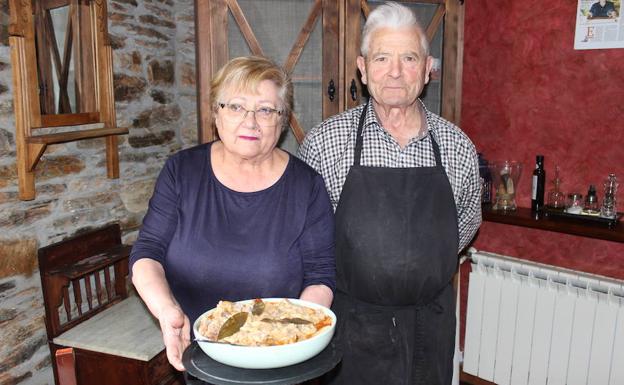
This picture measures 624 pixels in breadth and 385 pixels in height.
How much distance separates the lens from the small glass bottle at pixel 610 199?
7.88 feet

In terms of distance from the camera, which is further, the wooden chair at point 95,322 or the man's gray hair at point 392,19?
the wooden chair at point 95,322

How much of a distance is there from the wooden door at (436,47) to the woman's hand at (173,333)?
1.44 m

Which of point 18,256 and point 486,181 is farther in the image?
point 486,181

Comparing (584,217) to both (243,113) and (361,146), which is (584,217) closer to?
(361,146)

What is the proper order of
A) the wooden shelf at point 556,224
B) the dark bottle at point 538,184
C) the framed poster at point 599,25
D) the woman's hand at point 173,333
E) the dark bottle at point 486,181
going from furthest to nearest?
the dark bottle at point 486,181 < the dark bottle at point 538,184 < the framed poster at point 599,25 < the wooden shelf at point 556,224 < the woman's hand at point 173,333

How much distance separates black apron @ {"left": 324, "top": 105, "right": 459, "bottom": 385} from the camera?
1.68 metres

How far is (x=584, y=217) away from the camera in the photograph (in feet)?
7.91

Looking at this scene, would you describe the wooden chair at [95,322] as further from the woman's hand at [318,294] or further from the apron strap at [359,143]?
the apron strap at [359,143]

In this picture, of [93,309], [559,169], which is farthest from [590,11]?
[93,309]

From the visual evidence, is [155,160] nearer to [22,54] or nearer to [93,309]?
[93,309]

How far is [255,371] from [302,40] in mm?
1650

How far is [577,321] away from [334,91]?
4.73ft

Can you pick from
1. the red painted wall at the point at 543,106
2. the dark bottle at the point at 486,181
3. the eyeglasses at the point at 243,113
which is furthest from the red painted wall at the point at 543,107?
the eyeglasses at the point at 243,113

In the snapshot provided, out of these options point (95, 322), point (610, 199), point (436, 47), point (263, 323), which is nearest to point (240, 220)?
point (263, 323)
